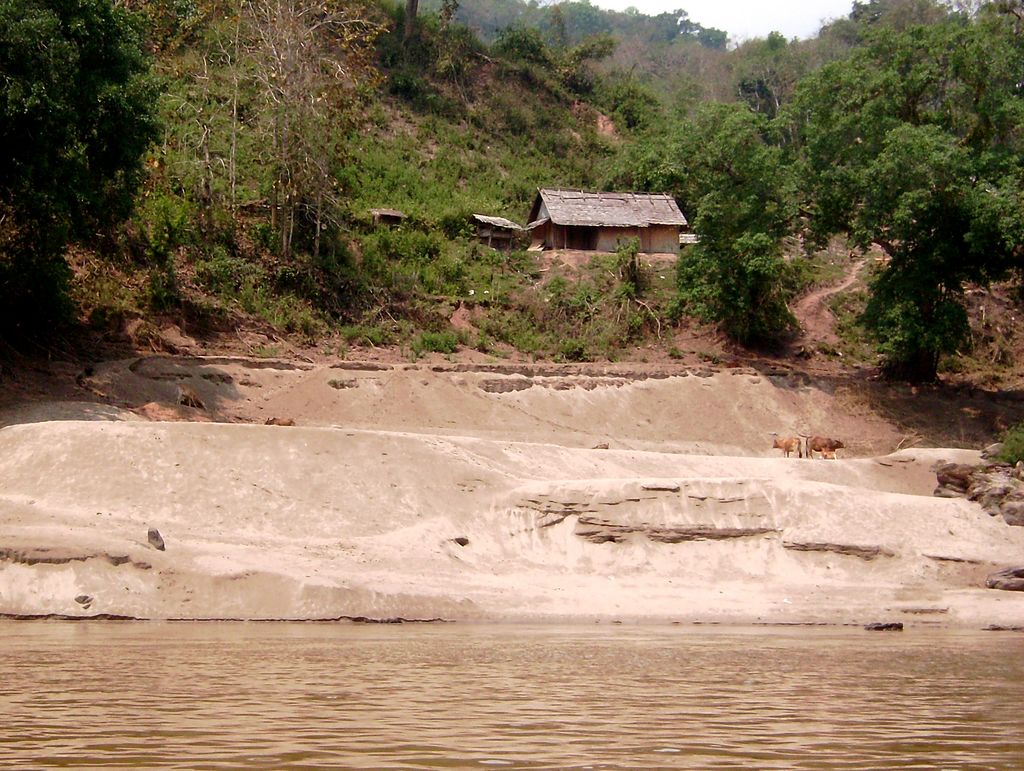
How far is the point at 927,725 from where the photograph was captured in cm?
909

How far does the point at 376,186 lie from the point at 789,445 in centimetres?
2101

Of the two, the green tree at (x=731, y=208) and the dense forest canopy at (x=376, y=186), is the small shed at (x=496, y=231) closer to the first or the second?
the dense forest canopy at (x=376, y=186)

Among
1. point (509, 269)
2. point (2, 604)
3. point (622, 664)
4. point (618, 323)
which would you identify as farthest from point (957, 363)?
point (2, 604)

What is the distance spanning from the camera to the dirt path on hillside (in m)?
37.9

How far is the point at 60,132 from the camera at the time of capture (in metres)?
22.1

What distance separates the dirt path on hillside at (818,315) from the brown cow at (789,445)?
384 inches

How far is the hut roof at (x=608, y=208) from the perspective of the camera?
42.4m

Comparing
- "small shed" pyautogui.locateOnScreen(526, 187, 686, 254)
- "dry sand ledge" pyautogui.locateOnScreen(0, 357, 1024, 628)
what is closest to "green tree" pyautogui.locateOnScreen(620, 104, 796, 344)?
"small shed" pyautogui.locateOnScreen(526, 187, 686, 254)

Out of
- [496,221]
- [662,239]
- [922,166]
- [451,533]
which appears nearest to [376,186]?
[496,221]

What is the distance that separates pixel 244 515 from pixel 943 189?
20884 mm

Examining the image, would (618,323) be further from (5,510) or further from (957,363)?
(5,510)

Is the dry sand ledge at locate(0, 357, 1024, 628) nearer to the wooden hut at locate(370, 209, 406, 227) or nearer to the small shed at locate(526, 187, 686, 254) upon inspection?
the wooden hut at locate(370, 209, 406, 227)

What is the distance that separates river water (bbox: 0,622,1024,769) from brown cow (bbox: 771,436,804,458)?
12988 millimetres

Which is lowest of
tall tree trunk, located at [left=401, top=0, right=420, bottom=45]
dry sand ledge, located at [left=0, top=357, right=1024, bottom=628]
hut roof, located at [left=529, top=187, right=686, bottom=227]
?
dry sand ledge, located at [left=0, top=357, right=1024, bottom=628]
